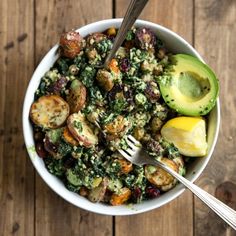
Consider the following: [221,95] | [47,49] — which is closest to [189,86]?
[221,95]

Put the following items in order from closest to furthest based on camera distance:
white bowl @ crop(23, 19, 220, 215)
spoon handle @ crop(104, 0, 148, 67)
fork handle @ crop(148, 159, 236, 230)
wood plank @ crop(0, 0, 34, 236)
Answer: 1. spoon handle @ crop(104, 0, 148, 67)
2. fork handle @ crop(148, 159, 236, 230)
3. white bowl @ crop(23, 19, 220, 215)
4. wood plank @ crop(0, 0, 34, 236)

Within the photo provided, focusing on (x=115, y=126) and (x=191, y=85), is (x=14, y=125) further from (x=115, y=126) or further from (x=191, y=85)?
(x=191, y=85)

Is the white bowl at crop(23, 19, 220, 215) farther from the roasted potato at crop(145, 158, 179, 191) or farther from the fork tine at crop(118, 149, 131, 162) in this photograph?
the fork tine at crop(118, 149, 131, 162)

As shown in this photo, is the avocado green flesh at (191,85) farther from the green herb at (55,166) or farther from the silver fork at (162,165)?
the green herb at (55,166)

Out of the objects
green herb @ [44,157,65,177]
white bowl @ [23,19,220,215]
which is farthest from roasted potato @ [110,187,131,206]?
green herb @ [44,157,65,177]

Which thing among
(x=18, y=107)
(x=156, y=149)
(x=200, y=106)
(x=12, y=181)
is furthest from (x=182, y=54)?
(x=12, y=181)

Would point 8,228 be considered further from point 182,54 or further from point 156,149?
point 182,54
